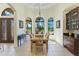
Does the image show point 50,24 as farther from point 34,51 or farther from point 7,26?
point 7,26

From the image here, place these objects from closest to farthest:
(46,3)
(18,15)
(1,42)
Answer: (46,3) → (1,42) → (18,15)

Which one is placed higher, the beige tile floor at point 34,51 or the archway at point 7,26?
the archway at point 7,26

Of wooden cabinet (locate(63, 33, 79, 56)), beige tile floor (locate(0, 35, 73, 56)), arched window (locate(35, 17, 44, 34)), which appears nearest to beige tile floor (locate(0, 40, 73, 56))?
beige tile floor (locate(0, 35, 73, 56))

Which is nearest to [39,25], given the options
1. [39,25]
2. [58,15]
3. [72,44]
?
[39,25]

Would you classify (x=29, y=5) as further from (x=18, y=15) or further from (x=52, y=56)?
(x=52, y=56)

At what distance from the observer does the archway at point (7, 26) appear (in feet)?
13.3

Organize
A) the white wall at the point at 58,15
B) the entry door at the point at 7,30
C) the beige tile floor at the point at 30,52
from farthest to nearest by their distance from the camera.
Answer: the entry door at the point at 7,30 < the white wall at the point at 58,15 < the beige tile floor at the point at 30,52

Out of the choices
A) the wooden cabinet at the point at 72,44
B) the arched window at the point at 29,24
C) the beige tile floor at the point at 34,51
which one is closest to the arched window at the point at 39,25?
the arched window at the point at 29,24

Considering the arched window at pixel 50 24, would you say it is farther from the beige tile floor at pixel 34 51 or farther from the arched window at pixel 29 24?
the arched window at pixel 29 24

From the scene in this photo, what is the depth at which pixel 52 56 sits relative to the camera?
3.38 m

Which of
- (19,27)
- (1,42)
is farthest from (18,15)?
(1,42)

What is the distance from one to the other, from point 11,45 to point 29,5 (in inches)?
51.9

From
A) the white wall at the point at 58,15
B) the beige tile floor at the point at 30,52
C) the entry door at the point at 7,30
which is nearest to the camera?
the beige tile floor at the point at 30,52

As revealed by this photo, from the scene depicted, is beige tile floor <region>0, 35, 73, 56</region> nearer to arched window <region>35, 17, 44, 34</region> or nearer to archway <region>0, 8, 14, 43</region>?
archway <region>0, 8, 14, 43</region>
